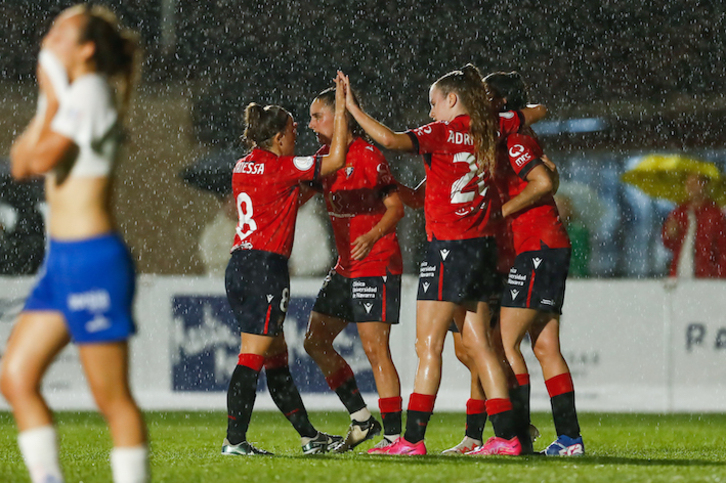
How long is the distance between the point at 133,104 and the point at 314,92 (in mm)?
2894

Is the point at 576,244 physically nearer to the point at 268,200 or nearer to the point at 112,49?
the point at 268,200

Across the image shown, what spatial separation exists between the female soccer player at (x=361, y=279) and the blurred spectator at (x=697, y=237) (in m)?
5.72

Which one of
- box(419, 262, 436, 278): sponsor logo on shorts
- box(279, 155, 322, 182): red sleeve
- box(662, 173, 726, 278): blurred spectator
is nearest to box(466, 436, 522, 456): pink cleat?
box(419, 262, 436, 278): sponsor logo on shorts

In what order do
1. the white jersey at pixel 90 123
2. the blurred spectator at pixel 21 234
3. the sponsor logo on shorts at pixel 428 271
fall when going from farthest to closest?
the blurred spectator at pixel 21 234 < the sponsor logo on shorts at pixel 428 271 < the white jersey at pixel 90 123

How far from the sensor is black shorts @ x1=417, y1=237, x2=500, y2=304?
527 cm

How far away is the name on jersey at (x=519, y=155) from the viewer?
552cm

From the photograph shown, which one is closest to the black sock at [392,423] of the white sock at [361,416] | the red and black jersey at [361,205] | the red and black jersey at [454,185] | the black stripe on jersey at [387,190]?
the white sock at [361,416]

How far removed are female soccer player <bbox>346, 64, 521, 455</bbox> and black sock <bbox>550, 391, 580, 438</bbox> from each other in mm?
307

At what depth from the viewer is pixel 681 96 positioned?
17062mm

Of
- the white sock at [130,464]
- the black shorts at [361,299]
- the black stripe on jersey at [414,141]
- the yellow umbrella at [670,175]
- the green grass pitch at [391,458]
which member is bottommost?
the green grass pitch at [391,458]

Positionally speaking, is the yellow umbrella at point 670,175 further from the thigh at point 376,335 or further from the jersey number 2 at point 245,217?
the jersey number 2 at point 245,217

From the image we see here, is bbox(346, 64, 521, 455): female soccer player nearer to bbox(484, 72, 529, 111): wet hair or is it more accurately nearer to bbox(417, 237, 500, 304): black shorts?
bbox(417, 237, 500, 304): black shorts

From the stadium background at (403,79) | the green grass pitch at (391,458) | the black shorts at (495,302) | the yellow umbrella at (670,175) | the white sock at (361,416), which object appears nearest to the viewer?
the green grass pitch at (391,458)

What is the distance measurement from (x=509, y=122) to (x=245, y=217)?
1.45 meters
